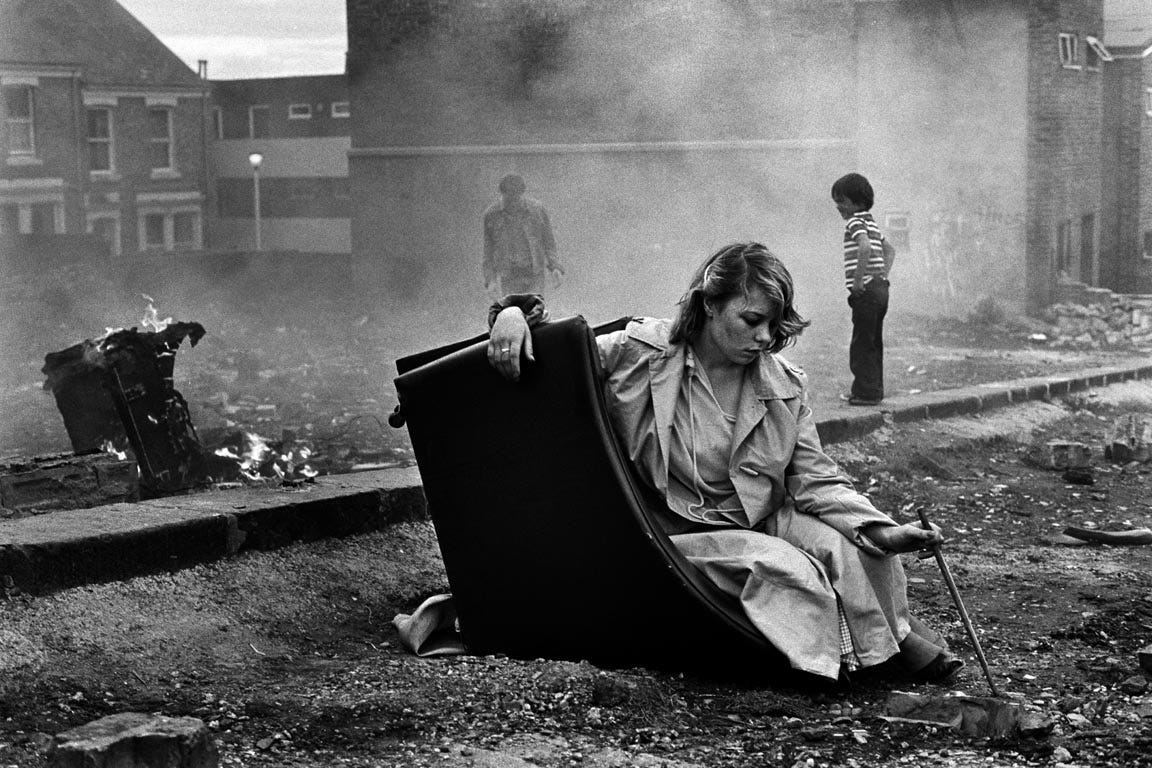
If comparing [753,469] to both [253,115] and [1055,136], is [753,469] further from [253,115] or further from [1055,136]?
[253,115]

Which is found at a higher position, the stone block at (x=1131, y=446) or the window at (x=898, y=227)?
the window at (x=898, y=227)

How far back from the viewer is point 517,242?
1205cm

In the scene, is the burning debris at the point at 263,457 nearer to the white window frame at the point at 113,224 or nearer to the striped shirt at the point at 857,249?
the striped shirt at the point at 857,249

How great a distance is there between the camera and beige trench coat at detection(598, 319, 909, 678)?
165 inches

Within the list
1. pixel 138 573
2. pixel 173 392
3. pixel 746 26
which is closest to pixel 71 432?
pixel 173 392

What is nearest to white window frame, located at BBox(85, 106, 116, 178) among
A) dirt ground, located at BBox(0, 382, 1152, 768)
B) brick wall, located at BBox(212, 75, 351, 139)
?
brick wall, located at BBox(212, 75, 351, 139)

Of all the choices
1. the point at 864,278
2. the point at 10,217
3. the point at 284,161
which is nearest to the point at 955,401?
the point at 864,278

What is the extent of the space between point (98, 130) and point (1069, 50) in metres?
18.3

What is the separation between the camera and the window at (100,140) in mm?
29953

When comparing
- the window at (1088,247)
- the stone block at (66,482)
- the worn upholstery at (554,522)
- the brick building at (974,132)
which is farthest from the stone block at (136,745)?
the window at (1088,247)

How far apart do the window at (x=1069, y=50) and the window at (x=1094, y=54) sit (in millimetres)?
488

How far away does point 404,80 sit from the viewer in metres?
22.0

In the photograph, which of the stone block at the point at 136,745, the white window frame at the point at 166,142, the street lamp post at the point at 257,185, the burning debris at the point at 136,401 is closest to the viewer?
the stone block at the point at 136,745

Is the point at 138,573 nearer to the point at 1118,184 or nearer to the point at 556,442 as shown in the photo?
the point at 556,442
